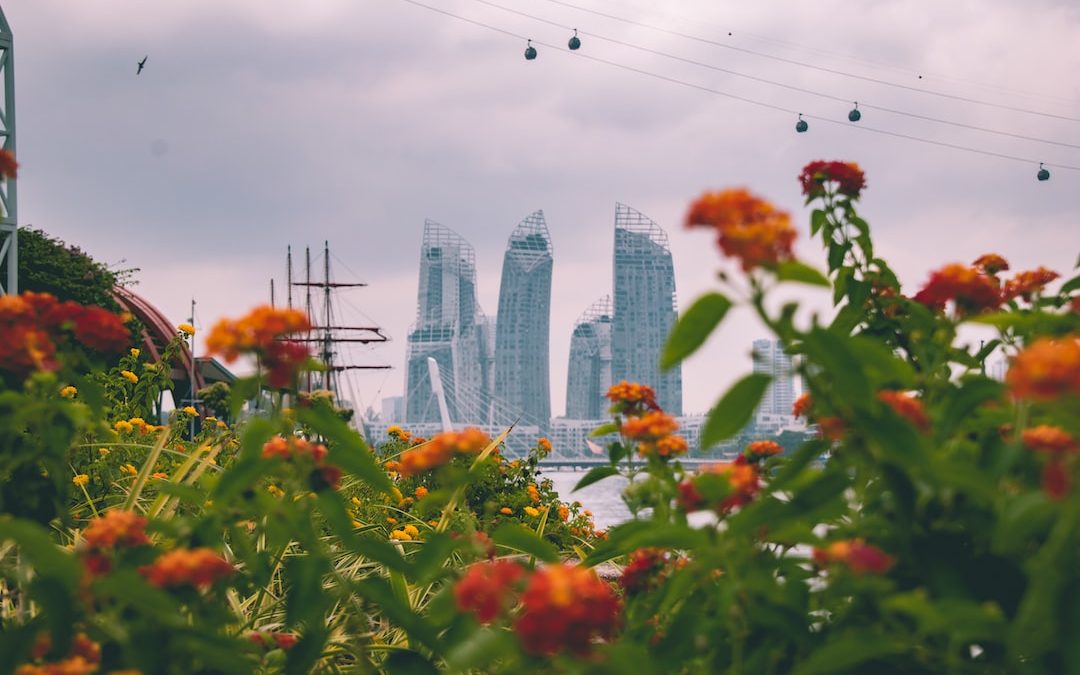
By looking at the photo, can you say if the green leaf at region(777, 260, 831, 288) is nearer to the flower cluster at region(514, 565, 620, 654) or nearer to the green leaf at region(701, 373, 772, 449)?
the green leaf at region(701, 373, 772, 449)

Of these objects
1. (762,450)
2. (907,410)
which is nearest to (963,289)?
(907,410)

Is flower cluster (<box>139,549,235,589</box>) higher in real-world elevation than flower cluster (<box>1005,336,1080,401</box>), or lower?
lower

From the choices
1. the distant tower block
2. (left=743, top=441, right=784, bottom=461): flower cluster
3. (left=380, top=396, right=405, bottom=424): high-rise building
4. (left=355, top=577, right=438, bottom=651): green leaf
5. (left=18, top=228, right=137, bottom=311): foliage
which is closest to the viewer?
(left=355, top=577, right=438, bottom=651): green leaf

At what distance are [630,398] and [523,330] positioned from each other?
89.1 meters

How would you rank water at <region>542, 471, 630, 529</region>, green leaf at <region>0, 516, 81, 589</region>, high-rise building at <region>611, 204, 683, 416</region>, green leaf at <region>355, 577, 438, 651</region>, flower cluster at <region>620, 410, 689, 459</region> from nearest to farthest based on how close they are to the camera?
1. green leaf at <region>0, 516, 81, 589</region>
2. green leaf at <region>355, 577, 438, 651</region>
3. flower cluster at <region>620, 410, 689, 459</region>
4. water at <region>542, 471, 630, 529</region>
5. high-rise building at <region>611, 204, 683, 416</region>

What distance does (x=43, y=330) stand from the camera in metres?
1.02

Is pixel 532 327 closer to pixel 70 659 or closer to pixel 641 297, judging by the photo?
pixel 641 297

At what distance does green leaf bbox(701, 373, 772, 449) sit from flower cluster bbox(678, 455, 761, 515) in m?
0.12

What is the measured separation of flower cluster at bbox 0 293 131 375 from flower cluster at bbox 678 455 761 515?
0.72 metres

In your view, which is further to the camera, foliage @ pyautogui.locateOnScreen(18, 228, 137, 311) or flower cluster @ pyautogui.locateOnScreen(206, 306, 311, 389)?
foliage @ pyautogui.locateOnScreen(18, 228, 137, 311)

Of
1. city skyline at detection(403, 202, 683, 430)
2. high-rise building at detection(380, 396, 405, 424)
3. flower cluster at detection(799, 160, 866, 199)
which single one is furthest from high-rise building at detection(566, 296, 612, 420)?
flower cluster at detection(799, 160, 866, 199)

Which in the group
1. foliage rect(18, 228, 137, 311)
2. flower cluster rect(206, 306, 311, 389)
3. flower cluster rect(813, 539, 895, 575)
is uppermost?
foliage rect(18, 228, 137, 311)

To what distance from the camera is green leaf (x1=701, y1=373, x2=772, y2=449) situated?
2.57 ft

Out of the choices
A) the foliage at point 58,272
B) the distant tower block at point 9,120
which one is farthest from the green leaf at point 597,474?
the foliage at point 58,272
